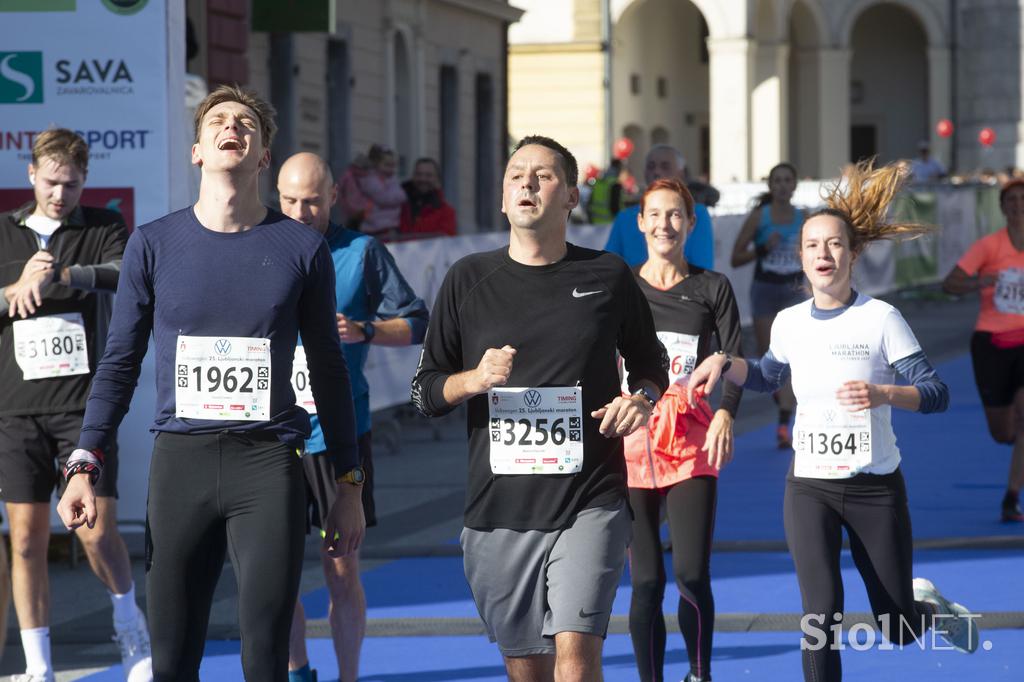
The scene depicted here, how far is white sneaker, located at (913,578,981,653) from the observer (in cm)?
687

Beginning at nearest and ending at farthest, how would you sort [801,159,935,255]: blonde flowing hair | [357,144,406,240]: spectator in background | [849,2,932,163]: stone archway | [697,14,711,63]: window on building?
[801,159,935,255]: blonde flowing hair
[357,144,406,240]: spectator in background
[697,14,711,63]: window on building
[849,2,932,163]: stone archway

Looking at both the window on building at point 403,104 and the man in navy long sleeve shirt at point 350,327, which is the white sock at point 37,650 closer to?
the man in navy long sleeve shirt at point 350,327

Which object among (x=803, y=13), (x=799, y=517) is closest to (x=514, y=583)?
(x=799, y=517)

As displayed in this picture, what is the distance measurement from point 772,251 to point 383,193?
5.46 meters

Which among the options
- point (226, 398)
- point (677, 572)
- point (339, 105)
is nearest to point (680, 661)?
point (677, 572)

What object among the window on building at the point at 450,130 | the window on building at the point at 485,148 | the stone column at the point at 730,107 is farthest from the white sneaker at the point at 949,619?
the stone column at the point at 730,107

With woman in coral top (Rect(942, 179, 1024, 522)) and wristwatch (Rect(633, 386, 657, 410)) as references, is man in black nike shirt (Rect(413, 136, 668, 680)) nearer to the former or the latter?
wristwatch (Rect(633, 386, 657, 410))

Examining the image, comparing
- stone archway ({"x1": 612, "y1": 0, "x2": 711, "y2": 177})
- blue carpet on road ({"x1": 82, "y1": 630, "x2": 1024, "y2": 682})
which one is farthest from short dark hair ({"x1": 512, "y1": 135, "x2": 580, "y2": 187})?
stone archway ({"x1": 612, "y1": 0, "x2": 711, "y2": 177})

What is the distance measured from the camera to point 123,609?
23.9 feet

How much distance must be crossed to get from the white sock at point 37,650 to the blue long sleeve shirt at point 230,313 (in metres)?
2.08

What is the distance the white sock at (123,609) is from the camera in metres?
7.28

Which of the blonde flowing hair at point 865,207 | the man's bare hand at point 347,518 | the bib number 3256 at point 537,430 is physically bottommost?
the man's bare hand at point 347,518

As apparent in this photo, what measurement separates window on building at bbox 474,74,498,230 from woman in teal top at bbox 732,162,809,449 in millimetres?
18592

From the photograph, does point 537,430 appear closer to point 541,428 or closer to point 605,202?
point 541,428
